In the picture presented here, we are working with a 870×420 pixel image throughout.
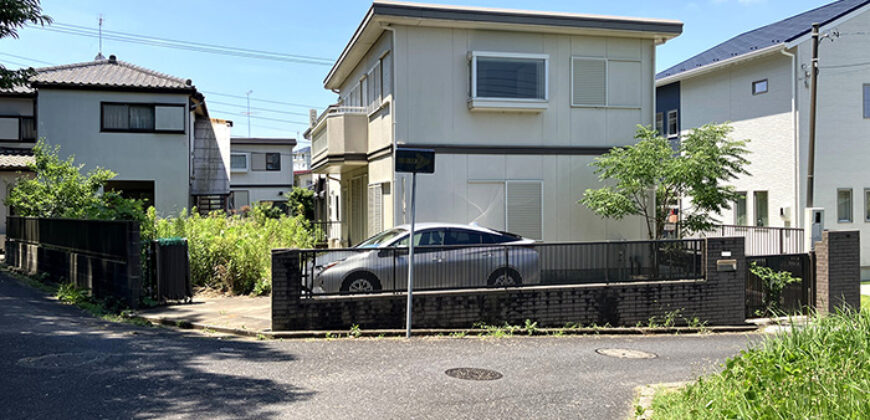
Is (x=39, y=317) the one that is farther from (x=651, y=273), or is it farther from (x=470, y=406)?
(x=651, y=273)

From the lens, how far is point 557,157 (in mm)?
16312

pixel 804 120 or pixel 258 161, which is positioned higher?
pixel 258 161

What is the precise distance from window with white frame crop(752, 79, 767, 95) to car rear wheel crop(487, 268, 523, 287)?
14.5m

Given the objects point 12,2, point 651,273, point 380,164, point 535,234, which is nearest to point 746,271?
point 651,273

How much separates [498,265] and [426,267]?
1.28 meters

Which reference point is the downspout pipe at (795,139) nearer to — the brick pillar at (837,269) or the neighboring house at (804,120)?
the neighboring house at (804,120)

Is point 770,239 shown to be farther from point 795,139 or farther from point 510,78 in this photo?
point 510,78

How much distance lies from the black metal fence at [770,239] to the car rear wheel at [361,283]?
9.03 metres

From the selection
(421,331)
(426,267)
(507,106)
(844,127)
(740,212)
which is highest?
(844,127)

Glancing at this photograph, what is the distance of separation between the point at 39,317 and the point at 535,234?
414 inches

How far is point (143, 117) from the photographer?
2273cm

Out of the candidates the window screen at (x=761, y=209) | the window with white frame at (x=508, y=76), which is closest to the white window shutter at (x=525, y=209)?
the window with white frame at (x=508, y=76)

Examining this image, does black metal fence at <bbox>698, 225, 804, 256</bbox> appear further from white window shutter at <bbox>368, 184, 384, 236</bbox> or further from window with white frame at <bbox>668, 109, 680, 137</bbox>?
white window shutter at <bbox>368, 184, 384, 236</bbox>

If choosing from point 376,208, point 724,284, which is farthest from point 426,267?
point 376,208
